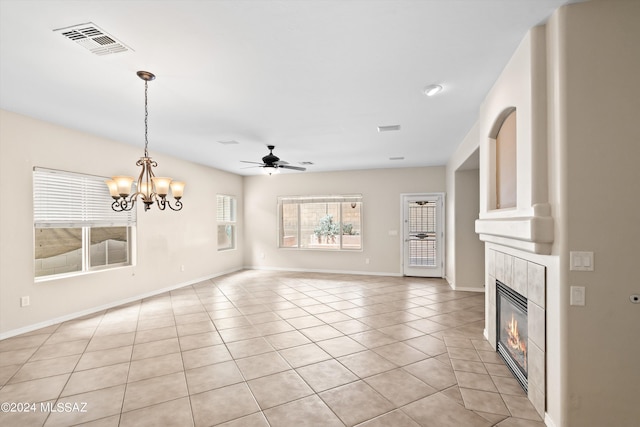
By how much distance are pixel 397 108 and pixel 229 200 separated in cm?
590

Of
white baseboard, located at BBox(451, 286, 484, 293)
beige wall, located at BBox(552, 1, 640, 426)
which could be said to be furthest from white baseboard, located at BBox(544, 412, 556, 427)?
white baseboard, located at BBox(451, 286, 484, 293)

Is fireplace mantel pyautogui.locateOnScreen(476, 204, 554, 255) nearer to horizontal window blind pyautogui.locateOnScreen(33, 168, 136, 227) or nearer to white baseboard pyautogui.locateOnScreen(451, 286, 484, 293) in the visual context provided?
white baseboard pyautogui.locateOnScreen(451, 286, 484, 293)

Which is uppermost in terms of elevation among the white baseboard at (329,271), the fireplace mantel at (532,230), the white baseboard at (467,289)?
the fireplace mantel at (532,230)

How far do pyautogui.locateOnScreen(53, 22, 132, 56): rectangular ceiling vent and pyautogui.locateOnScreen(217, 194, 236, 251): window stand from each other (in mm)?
5541

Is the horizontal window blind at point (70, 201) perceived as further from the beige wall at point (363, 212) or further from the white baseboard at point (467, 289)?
the white baseboard at point (467, 289)

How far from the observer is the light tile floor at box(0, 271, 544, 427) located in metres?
2.19

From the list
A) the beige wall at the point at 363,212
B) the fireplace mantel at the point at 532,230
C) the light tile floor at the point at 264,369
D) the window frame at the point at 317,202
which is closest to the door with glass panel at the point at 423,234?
the beige wall at the point at 363,212

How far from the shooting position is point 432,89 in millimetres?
2986

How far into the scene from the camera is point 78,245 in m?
4.54

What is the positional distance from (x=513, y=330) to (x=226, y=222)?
678 cm

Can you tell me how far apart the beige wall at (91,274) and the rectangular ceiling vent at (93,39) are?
2.41 meters

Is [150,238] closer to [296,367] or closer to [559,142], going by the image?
[296,367]

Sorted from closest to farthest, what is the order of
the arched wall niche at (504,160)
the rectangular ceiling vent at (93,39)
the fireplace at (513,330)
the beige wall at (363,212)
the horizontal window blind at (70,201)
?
the rectangular ceiling vent at (93,39)
the fireplace at (513,330)
the arched wall niche at (504,160)
the horizontal window blind at (70,201)
the beige wall at (363,212)

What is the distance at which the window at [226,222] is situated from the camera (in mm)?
7891
